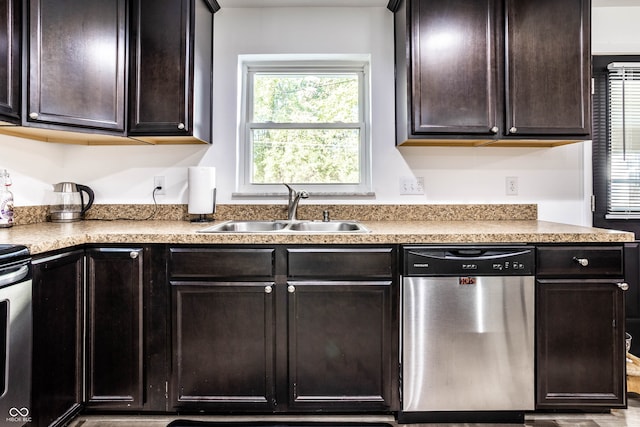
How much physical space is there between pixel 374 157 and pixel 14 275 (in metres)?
1.84

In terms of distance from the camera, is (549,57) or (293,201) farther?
(293,201)

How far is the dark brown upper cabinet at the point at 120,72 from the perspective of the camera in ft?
5.64

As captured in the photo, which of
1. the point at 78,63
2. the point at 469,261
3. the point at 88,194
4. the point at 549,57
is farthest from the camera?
the point at 88,194

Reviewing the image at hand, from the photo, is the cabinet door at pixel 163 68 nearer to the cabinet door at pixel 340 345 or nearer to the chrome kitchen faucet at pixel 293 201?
the chrome kitchen faucet at pixel 293 201

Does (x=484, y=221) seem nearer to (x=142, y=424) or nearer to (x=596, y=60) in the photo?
(x=596, y=60)

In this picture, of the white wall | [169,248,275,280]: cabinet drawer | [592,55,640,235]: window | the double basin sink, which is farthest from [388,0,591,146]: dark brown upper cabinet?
[169,248,275,280]: cabinet drawer

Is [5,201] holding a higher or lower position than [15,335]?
higher

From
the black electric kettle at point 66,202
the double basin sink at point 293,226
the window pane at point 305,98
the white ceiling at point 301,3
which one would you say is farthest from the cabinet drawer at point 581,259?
the black electric kettle at point 66,202

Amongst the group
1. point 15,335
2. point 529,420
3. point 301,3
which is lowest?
point 529,420

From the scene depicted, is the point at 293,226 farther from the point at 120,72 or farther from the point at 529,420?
the point at 529,420

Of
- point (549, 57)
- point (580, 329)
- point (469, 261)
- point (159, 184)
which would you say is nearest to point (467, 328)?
point (469, 261)

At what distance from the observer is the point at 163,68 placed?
1979mm

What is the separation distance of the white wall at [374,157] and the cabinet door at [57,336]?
849mm

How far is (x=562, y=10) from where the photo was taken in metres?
1.95
